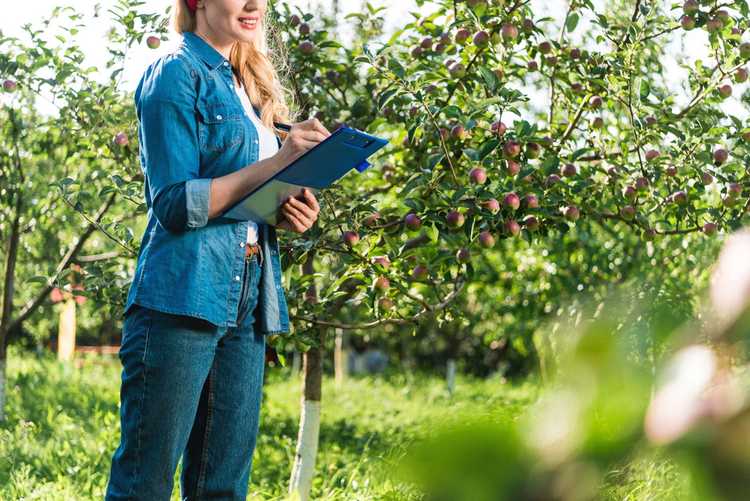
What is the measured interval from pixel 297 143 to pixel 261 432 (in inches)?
163

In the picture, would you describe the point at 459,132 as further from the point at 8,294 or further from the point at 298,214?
the point at 8,294

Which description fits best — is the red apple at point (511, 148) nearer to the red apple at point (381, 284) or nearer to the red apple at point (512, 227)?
the red apple at point (512, 227)

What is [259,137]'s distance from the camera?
2.06 m

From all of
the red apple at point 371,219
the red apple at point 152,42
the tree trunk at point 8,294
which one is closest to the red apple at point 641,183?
the red apple at point 371,219

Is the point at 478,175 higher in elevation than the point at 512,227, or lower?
higher

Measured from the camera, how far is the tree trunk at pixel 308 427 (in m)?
3.47

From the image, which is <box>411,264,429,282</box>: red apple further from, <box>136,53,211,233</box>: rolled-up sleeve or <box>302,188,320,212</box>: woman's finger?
<box>136,53,211,233</box>: rolled-up sleeve

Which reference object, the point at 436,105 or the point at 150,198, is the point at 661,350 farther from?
the point at 436,105

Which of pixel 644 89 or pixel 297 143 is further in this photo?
pixel 644 89

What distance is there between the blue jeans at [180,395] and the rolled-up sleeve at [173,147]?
209mm

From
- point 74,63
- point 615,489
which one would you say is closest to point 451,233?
point 74,63

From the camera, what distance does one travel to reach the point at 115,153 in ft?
12.0

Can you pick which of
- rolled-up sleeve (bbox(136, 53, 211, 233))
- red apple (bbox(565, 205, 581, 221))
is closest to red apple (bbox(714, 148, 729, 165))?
red apple (bbox(565, 205, 581, 221))

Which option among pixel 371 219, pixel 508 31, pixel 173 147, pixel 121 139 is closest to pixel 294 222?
pixel 173 147
